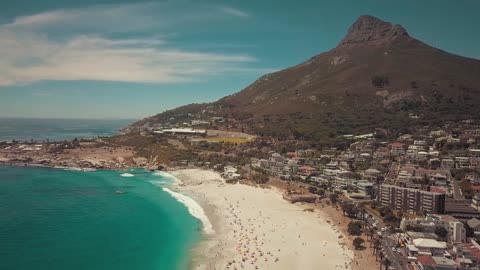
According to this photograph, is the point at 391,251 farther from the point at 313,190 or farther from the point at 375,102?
the point at 375,102

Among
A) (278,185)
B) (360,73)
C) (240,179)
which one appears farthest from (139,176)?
(360,73)

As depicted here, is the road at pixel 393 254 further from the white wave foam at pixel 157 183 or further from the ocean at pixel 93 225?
the white wave foam at pixel 157 183

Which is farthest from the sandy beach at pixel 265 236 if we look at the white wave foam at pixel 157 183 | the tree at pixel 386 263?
the white wave foam at pixel 157 183

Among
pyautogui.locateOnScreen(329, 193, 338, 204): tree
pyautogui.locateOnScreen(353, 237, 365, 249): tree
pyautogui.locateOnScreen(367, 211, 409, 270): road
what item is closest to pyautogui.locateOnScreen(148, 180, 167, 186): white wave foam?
pyautogui.locateOnScreen(329, 193, 338, 204): tree

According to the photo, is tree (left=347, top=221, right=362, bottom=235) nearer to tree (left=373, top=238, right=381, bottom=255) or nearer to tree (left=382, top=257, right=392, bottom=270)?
tree (left=373, top=238, right=381, bottom=255)

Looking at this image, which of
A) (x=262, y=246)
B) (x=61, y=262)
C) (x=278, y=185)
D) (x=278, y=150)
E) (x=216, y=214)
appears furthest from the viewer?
(x=278, y=150)

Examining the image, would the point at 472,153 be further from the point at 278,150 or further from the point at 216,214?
the point at 216,214
